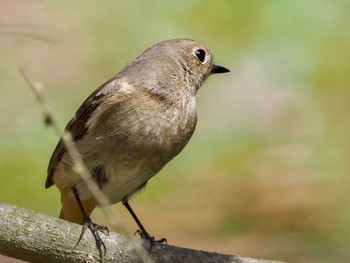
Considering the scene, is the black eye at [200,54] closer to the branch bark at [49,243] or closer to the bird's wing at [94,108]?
the bird's wing at [94,108]

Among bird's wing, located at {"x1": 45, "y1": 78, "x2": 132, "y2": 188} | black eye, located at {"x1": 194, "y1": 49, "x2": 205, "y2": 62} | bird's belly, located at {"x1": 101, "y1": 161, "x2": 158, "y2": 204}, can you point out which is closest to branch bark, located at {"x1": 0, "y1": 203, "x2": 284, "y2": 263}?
bird's belly, located at {"x1": 101, "y1": 161, "x2": 158, "y2": 204}

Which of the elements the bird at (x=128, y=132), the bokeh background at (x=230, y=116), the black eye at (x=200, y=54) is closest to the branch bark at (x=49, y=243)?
the bird at (x=128, y=132)

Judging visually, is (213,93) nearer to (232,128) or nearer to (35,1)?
(232,128)

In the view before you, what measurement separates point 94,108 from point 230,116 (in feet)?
10.1

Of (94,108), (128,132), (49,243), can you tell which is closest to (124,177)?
(128,132)

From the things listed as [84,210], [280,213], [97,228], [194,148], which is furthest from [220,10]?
[97,228]

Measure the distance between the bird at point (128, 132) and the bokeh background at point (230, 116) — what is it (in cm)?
182

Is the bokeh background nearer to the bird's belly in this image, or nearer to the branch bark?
the bird's belly

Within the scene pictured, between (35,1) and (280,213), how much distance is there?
2.77m

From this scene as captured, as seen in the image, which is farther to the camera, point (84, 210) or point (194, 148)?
point (194, 148)

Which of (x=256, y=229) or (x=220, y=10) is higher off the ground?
(x=220, y=10)

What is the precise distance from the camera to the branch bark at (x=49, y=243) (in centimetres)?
386

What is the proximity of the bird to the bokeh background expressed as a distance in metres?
1.82

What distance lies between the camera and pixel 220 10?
327 inches
